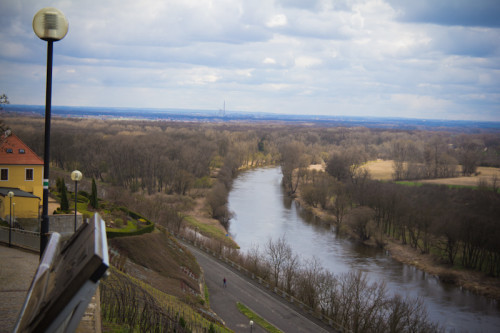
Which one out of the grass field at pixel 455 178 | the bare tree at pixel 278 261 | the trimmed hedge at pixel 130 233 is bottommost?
the bare tree at pixel 278 261

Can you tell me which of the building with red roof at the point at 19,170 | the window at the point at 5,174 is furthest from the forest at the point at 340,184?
the window at the point at 5,174

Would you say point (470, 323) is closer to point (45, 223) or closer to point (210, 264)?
point (210, 264)

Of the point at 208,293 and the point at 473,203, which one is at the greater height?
the point at 473,203

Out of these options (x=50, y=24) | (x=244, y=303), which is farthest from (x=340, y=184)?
(x=50, y=24)

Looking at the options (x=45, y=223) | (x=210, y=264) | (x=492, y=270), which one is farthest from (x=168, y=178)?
(x=45, y=223)

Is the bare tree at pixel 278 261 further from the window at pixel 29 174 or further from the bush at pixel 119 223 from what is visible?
the window at pixel 29 174
